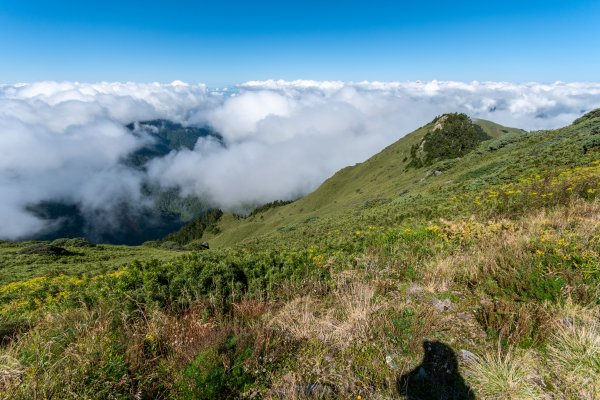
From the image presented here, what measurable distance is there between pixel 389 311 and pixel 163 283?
17.4 feet

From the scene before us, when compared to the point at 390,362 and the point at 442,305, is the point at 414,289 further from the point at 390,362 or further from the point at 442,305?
the point at 390,362

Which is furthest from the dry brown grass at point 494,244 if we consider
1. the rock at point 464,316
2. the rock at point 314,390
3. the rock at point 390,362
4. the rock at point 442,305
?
the rock at point 314,390

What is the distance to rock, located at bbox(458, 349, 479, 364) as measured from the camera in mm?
4309

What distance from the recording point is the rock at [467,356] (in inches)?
170

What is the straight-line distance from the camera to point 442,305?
18.3 feet

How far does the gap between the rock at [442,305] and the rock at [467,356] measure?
3.31 ft

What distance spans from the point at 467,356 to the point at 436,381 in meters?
0.71

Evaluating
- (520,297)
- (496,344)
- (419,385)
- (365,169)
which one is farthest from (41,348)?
(365,169)

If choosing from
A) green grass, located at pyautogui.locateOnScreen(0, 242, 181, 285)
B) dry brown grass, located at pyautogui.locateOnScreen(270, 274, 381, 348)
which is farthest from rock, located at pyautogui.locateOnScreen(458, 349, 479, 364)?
green grass, located at pyautogui.locateOnScreen(0, 242, 181, 285)

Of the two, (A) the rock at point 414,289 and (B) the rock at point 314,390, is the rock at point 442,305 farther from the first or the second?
(B) the rock at point 314,390

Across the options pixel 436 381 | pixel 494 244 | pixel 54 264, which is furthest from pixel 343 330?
pixel 54 264

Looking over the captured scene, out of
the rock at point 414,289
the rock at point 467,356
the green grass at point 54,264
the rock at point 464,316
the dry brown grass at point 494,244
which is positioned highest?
the dry brown grass at point 494,244

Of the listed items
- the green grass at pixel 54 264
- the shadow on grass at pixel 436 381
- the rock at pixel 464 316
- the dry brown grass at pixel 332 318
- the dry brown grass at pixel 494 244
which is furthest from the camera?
the green grass at pixel 54 264

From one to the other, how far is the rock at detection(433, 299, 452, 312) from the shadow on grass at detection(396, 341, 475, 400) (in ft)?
3.50
